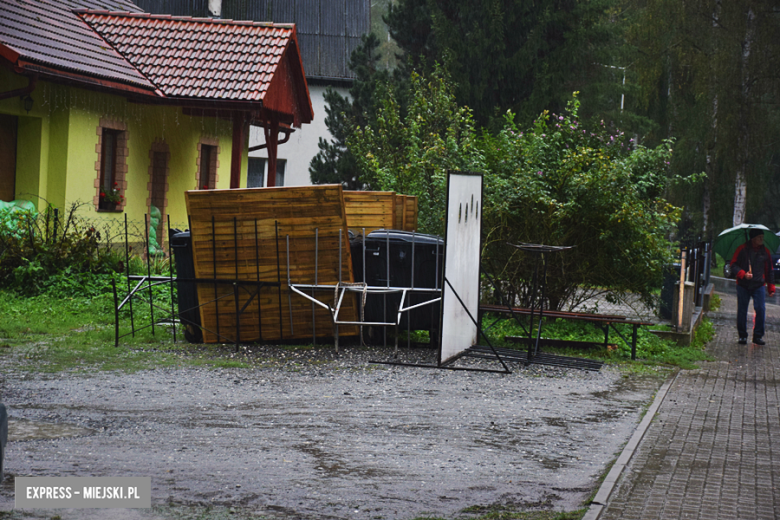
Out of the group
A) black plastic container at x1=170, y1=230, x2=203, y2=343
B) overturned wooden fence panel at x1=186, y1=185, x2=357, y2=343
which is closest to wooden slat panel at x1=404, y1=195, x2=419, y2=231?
overturned wooden fence panel at x1=186, y1=185, x2=357, y2=343

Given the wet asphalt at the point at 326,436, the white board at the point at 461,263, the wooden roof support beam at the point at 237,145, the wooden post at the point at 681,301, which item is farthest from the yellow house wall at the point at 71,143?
the wooden post at the point at 681,301

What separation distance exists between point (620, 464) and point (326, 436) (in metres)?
2.03

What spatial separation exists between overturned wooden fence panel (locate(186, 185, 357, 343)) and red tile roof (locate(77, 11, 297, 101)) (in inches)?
305

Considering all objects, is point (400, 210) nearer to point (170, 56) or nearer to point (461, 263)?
point (461, 263)

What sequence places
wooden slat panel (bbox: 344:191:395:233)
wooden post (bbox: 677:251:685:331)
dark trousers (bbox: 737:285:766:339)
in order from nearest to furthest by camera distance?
wooden slat panel (bbox: 344:191:395:233) → wooden post (bbox: 677:251:685:331) → dark trousers (bbox: 737:285:766:339)

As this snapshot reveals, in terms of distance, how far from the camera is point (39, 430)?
617 cm

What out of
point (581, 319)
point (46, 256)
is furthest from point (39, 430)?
point (46, 256)

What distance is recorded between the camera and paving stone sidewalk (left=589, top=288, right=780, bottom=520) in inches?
197

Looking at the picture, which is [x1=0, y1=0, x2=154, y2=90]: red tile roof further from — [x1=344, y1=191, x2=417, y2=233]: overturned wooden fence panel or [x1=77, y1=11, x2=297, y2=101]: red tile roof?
[x1=344, y1=191, x2=417, y2=233]: overturned wooden fence panel

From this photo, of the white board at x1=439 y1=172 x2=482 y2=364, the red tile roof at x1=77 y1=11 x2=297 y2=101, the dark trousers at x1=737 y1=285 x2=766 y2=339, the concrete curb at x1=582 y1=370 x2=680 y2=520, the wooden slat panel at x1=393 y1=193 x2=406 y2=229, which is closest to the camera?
the concrete curb at x1=582 y1=370 x2=680 y2=520

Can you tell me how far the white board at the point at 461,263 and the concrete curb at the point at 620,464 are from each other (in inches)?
77.8

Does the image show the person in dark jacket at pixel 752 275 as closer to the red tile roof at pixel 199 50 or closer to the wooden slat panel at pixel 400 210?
the wooden slat panel at pixel 400 210

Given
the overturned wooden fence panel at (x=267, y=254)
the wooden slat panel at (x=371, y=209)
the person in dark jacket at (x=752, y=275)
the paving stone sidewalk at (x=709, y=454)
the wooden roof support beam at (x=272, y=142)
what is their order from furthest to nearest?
1. the wooden roof support beam at (x=272, y=142)
2. the person in dark jacket at (x=752, y=275)
3. the wooden slat panel at (x=371, y=209)
4. the overturned wooden fence panel at (x=267, y=254)
5. the paving stone sidewalk at (x=709, y=454)

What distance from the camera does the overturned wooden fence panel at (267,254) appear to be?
32.8 feet
